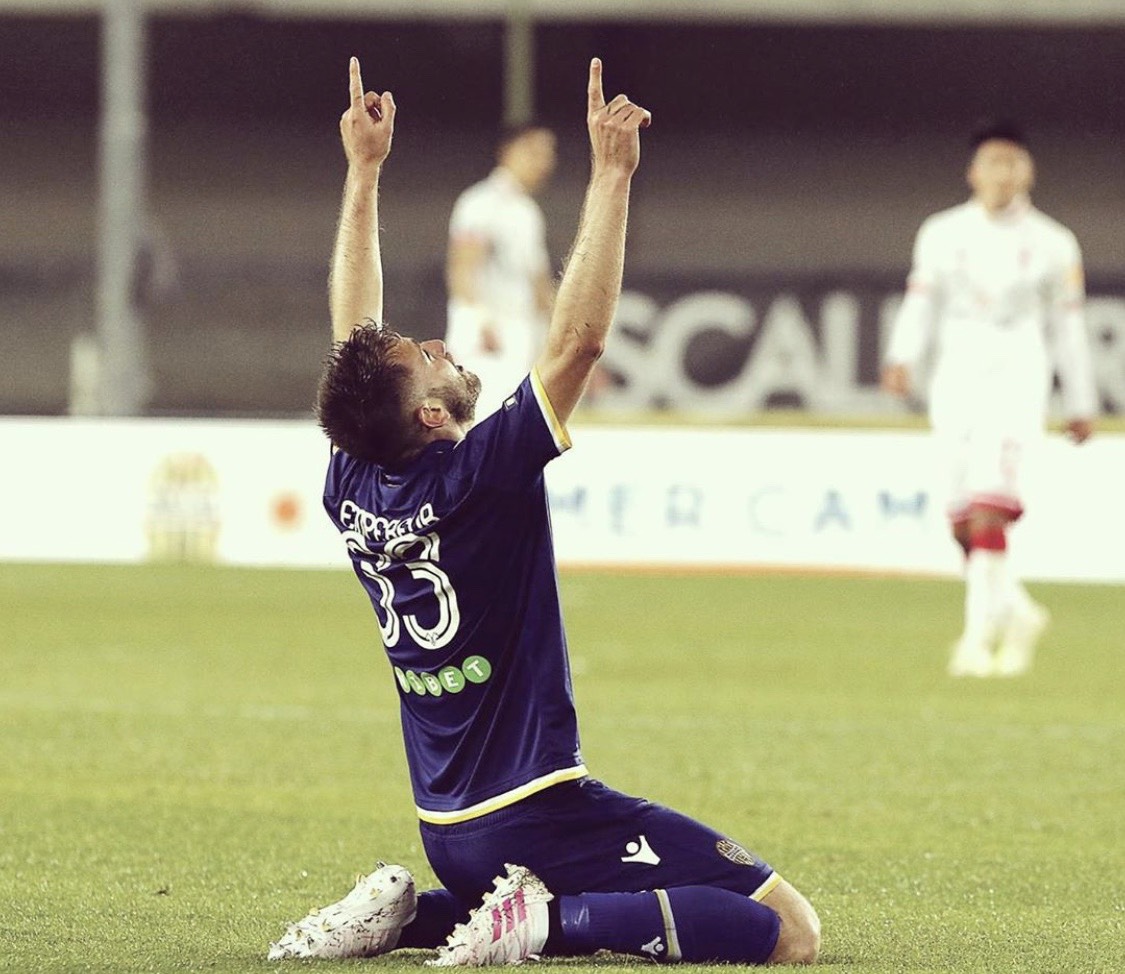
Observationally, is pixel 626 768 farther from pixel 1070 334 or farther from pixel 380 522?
pixel 1070 334

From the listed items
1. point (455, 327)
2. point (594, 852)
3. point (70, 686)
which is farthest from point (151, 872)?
point (455, 327)

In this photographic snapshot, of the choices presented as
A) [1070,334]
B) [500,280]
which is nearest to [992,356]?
[1070,334]

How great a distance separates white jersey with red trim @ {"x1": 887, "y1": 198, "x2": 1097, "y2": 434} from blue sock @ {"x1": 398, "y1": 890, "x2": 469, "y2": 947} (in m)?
7.04

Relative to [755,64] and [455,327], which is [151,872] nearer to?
[455,327]

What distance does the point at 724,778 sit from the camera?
833 centimetres

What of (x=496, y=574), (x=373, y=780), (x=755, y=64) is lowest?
(x=373, y=780)

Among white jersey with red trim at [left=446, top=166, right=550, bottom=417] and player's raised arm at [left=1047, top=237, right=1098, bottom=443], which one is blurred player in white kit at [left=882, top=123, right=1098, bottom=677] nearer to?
player's raised arm at [left=1047, top=237, right=1098, bottom=443]

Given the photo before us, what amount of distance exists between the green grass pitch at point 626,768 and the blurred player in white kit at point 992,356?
436mm

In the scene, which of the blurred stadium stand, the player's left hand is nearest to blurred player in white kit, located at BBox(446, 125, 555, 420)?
the player's left hand

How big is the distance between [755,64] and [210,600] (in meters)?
19.1

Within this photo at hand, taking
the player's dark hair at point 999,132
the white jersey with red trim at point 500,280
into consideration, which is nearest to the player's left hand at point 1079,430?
the player's dark hair at point 999,132

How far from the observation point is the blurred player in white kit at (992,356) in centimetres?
1179

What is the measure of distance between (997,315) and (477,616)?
7.52 meters

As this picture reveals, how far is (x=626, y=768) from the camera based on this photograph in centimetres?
848
